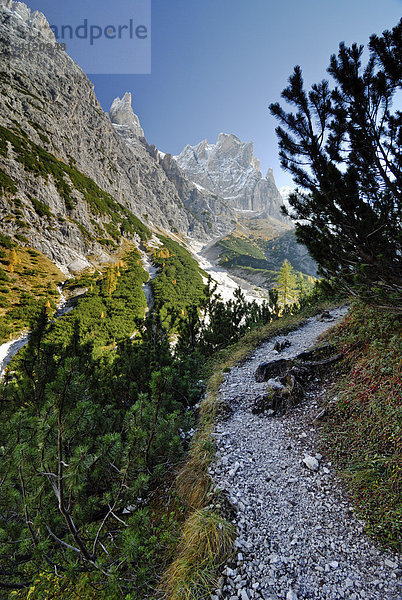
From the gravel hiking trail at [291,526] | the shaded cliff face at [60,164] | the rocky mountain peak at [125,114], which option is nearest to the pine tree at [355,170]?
the gravel hiking trail at [291,526]

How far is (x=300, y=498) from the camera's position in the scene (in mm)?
3086

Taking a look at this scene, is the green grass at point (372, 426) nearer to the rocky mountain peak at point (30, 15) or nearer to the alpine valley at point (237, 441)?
the alpine valley at point (237, 441)

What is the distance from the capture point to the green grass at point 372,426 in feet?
8.86

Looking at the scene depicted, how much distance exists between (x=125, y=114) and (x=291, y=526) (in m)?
197

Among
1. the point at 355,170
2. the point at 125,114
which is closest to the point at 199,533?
the point at 355,170

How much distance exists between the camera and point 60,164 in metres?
50.7

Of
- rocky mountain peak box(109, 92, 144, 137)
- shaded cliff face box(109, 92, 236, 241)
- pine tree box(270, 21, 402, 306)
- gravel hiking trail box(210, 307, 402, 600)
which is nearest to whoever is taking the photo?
gravel hiking trail box(210, 307, 402, 600)

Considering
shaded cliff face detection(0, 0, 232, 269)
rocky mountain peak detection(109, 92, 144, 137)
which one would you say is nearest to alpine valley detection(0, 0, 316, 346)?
shaded cliff face detection(0, 0, 232, 269)

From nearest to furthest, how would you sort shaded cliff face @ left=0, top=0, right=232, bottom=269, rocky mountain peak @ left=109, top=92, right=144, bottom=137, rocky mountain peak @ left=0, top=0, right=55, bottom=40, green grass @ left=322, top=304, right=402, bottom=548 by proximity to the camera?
green grass @ left=322, top=304, right=402, bottom=548
shaded cliff face @ left=0, top=0, right=232, bottom=269
rocky mountain peak @ left=0, top=0, right=55, bottom=40
rocky mountain peak @ left=109, top=92, right=144, bottom=137

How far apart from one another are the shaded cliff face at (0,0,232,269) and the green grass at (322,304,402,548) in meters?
38.4

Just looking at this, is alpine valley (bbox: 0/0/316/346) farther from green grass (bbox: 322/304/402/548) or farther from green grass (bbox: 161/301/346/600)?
green grass (bbox: 161/301/346/600)

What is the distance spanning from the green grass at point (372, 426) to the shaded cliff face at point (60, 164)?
38.4 meters

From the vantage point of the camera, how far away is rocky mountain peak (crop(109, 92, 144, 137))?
14765cm

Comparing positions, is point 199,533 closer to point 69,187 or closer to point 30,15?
point 69,187
